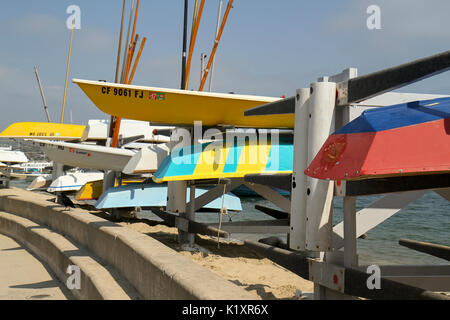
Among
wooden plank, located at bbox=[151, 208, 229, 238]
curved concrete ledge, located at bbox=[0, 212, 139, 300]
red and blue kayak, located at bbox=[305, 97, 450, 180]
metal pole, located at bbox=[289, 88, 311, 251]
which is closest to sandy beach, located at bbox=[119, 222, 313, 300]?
wooden plank, located at bbox=[151, 208, 229, 238]

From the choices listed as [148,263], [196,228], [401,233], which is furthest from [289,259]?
[401,233]

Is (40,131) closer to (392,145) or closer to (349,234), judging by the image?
(349,234)

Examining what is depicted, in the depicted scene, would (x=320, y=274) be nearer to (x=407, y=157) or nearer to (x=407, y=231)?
(x=407, y=157)

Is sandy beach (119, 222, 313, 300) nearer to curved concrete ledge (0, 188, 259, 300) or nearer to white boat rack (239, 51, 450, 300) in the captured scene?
white boat rack (239, 51, 450, 300)

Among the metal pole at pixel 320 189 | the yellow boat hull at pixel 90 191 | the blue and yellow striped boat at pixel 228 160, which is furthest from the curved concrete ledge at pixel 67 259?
the yellow boat hull at pixel 90 191

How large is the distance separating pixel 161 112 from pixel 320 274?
5.08 m

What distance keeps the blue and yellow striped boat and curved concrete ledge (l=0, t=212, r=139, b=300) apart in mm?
1889

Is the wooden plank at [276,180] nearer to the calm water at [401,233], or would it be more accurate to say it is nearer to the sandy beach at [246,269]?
the sandy beach at [246,269]

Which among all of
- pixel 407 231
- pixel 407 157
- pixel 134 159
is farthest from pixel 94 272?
pixel 407 231

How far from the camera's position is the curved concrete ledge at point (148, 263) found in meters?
2.64

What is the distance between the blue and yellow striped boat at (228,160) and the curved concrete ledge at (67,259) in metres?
1.89

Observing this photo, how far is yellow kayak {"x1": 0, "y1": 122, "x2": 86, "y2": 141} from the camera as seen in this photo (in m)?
14.7

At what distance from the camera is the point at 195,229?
7.81 meters

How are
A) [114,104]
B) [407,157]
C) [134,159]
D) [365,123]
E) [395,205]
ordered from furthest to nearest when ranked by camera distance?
[134,159] < [114,104] < [395,205] < [365,123] < [407,157]
